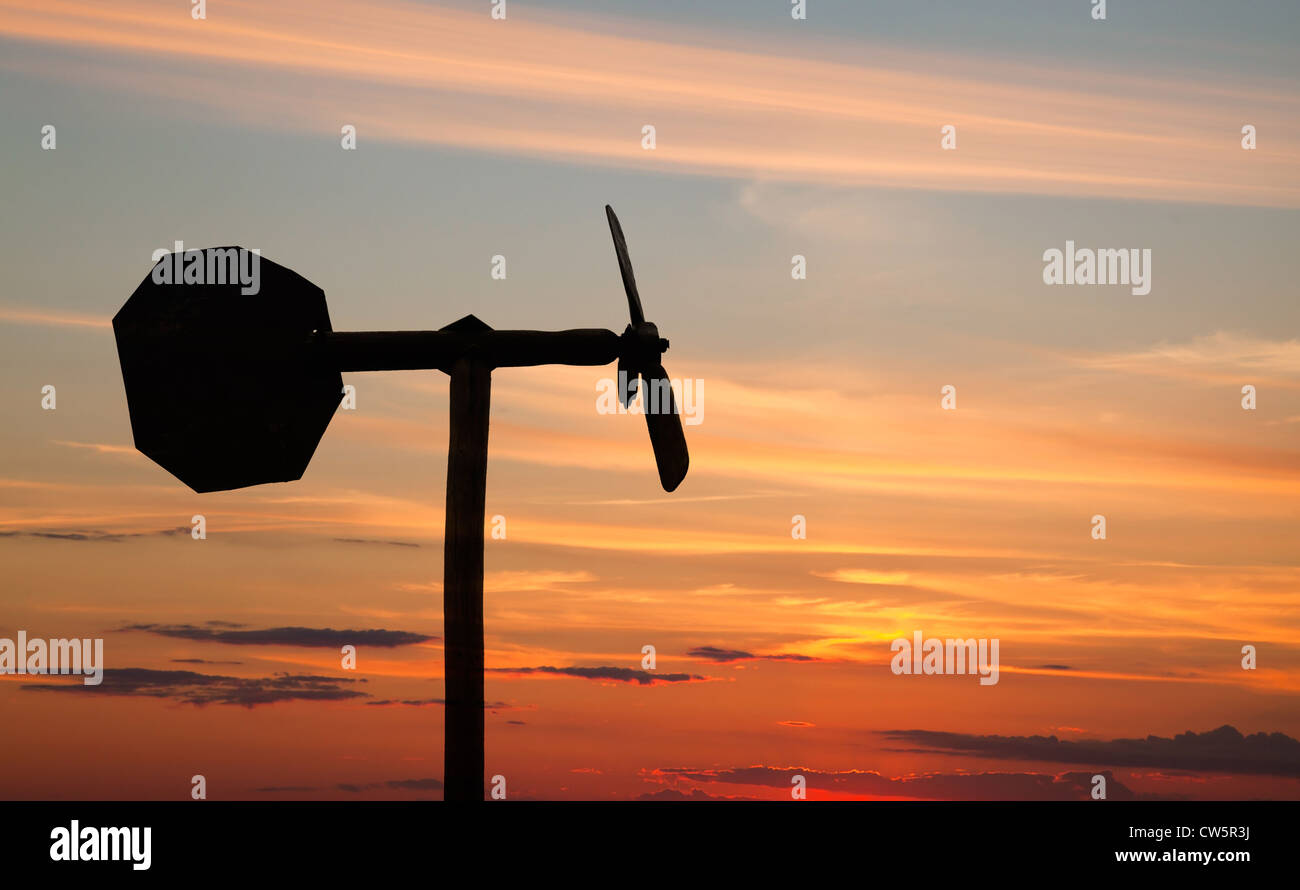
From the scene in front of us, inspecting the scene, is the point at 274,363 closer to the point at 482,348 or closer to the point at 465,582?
the point at 482,348

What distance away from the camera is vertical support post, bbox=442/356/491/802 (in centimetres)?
1259

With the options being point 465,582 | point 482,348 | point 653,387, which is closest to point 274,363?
point 482,348

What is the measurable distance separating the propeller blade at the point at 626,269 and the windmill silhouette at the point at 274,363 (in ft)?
0.07

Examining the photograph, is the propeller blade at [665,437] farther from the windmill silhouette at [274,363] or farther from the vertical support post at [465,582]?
the vertical support post at [465,582]

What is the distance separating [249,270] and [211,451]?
226 cm

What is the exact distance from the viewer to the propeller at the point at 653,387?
531 inches

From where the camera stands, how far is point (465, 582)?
1276 centimetres

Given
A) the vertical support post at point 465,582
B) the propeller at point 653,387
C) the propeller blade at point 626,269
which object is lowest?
the vertical support post at point 465,582

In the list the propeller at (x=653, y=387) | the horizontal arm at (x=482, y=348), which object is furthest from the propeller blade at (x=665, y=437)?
the horizontal arm at (x=482, y=348)

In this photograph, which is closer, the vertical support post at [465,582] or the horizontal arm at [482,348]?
the vertical support post at [465,582]
